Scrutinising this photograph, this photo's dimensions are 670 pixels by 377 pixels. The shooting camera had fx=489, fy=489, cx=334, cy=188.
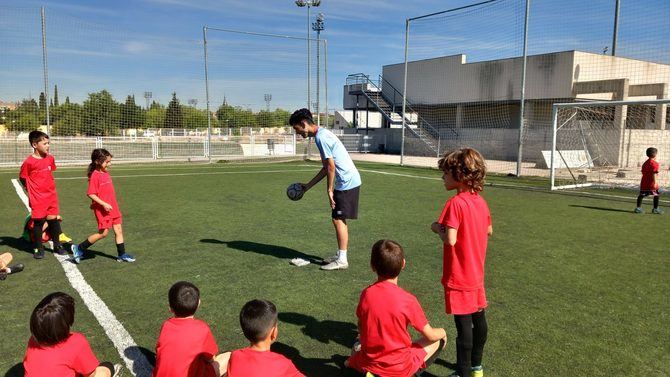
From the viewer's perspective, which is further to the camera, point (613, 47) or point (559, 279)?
point (613, 47)

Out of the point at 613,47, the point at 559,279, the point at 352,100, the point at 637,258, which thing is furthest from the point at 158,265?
the point at 352,100

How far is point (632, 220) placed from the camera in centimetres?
969

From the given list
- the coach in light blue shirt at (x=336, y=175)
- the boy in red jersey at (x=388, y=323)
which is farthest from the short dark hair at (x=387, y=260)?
the coach in light blue shirt at (x=336, y=175)

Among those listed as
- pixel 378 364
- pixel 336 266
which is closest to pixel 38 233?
pixel 336 266

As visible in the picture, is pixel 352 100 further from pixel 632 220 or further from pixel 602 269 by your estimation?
pixel 602 269

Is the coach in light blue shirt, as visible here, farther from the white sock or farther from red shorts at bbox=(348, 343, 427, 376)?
red shorts at bbox=(348, 343, 427, 376)

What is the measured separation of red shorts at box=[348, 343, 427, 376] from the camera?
299 cm

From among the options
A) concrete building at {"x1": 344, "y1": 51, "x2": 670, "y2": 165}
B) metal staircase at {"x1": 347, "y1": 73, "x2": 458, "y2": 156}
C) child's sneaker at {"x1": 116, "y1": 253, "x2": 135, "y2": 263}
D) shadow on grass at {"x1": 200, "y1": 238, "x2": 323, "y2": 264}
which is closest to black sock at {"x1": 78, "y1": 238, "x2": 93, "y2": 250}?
child's sneaker at {"x1": 116, "y1": 253, "x2": 135, "y2": 263}

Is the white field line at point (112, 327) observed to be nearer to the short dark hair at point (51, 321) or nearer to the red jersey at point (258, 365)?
the short dark hair at point (51, 321)

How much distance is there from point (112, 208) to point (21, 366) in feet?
9.65

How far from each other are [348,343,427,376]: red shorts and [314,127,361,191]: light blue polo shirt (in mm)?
3192

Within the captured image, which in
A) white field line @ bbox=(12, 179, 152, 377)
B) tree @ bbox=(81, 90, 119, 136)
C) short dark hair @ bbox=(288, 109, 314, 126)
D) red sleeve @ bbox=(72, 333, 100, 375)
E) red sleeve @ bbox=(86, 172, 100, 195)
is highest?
tree @ bbox=(81, 90, 119, 136)

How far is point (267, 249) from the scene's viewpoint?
724 cm

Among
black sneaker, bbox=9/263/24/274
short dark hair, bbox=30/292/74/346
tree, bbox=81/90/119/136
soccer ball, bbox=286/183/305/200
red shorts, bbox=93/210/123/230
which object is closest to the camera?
short dark hair, bbox=30/292/74/346
